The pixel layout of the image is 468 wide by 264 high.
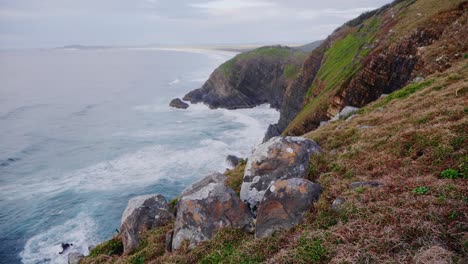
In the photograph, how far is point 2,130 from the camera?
57.6 meters

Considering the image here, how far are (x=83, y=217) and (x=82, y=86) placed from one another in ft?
310

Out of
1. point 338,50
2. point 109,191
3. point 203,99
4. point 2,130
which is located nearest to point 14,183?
point 109,191

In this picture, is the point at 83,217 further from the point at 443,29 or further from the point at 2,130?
the point at 2,130

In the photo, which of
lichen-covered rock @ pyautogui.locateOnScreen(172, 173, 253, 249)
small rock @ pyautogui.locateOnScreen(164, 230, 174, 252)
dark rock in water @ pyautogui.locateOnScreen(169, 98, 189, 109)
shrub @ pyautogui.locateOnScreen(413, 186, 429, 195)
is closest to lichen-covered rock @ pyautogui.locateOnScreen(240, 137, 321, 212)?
lichen-covered rock @ pyautogui.locateOnScreen(172, 173, 253, 249)

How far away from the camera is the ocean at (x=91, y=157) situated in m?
28.3

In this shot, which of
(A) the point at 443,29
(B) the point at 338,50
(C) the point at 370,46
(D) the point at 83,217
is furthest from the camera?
(B) the point at 338,50

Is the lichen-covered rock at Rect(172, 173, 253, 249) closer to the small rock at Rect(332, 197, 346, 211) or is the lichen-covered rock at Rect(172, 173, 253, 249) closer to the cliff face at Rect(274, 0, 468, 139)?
the small rock at Rect(332, 197, 346, 211)

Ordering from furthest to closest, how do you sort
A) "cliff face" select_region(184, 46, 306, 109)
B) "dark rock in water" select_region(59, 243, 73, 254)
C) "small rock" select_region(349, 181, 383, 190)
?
"cliff face" select_region(184, 46, 306, 109) < "dark rock in water" select_region(59, 243, 73, 254) < "small rock" select_region(349, 181, 383, 190)

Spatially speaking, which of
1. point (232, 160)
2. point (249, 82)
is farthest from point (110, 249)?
point (249, 82)

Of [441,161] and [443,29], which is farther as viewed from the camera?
[443,29]

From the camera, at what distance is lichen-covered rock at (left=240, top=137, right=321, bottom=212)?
1031 cm

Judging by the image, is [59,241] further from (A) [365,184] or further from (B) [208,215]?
(A) [365,184]

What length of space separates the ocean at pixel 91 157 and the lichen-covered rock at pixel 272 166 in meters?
20.7

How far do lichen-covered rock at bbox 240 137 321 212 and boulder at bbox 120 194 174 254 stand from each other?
3.27 meters
